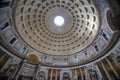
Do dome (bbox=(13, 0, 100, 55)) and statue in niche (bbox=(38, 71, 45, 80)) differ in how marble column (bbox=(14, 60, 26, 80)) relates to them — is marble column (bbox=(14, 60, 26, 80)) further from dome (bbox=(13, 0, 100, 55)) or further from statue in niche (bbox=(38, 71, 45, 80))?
dome (bbox=(13, 0, 100, 55))

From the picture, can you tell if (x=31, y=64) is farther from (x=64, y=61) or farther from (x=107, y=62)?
(x=107, y=62)

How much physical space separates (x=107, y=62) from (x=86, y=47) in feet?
21.8

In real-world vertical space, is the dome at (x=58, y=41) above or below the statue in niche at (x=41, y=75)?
above

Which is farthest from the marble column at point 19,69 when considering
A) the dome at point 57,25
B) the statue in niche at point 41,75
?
the dome at point 57,25

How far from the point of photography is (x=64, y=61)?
29.6 metres

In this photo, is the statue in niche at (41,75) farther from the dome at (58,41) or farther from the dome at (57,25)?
the dome at (57,25)

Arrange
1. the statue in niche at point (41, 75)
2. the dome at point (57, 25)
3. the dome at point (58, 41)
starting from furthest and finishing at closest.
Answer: the dome at point (57, 25), the statue in niche at point (41, 75), the dome at point (58, 41)

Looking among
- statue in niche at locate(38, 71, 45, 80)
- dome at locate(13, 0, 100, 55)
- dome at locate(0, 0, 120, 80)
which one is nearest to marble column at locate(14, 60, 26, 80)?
dome at locate(0, 0, 120, 80)

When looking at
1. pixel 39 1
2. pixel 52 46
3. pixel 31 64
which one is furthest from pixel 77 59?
pixel 39 1

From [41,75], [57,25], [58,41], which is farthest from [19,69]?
[57,25]

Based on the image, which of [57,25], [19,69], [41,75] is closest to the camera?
[19,69]

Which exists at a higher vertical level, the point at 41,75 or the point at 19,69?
the point at 41,75

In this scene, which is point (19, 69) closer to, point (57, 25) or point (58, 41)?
point (58, 41)

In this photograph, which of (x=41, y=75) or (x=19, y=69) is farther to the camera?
(x=41, y=75)
